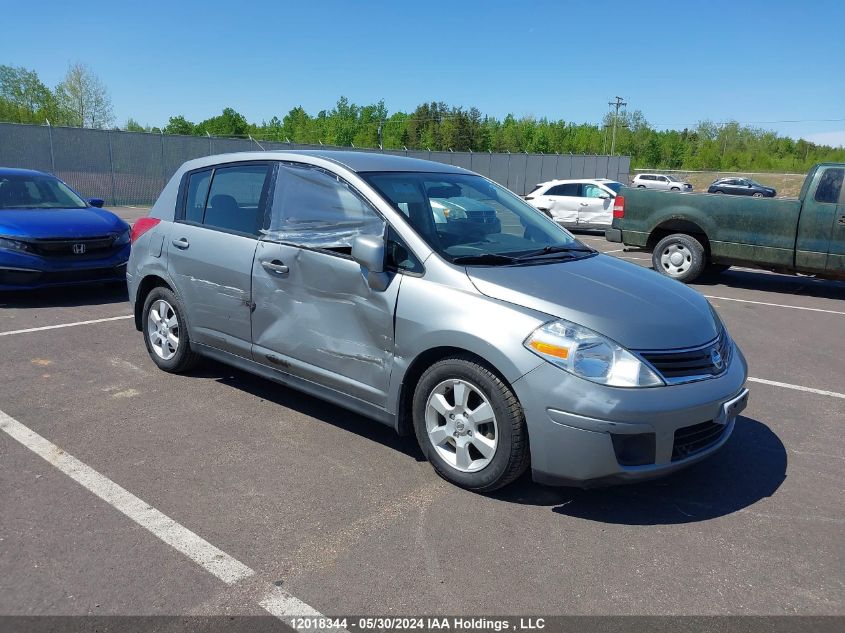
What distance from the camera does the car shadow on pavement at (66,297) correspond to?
8430mm

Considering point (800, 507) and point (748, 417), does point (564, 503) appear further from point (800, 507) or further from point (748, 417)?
point (748, 417)

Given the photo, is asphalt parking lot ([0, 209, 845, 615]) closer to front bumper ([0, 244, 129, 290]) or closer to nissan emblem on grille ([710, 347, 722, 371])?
nissan emblem on grille ([710, 347, 722, 371])

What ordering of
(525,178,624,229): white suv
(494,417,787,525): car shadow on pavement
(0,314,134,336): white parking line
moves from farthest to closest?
(525,178,624,229): white suv
(0,314,134,336): white parking line
(494,417,787,525): car shadow on pavement

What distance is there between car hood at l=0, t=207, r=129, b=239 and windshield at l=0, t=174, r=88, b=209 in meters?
0.27

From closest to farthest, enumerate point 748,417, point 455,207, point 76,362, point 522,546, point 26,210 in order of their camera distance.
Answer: point 522,546, point 455,207, point 748,417, point 76,362, point 26,210

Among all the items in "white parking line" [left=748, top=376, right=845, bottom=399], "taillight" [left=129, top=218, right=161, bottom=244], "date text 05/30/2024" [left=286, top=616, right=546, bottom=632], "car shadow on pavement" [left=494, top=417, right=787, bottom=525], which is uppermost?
"taillight" [left=129, top=218, right=161, bottom=244]

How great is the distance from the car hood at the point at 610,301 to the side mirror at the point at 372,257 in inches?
19.3

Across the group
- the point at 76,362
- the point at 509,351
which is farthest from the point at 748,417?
the point at 76,362

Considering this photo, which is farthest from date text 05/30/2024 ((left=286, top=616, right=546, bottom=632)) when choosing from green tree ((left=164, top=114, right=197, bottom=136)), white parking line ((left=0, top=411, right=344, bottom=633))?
green tree ((left=164, top=114, right=197, bottom=136))

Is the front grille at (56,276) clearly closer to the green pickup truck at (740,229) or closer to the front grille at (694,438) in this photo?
the front grille at (694,438)

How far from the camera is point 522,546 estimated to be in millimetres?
3236

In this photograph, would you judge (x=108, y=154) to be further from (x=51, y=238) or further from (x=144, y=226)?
(x=144, y=226)

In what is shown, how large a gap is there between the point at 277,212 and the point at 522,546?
2.69 meters

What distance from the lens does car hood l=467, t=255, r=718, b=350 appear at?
3471 mm
